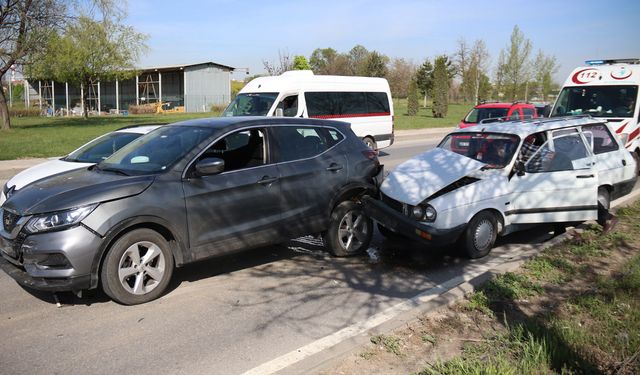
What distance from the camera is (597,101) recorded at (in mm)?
12719

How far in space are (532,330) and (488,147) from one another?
3537 mm

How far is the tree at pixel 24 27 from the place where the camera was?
82.1 feet

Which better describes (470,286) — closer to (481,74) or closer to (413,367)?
(413,367)

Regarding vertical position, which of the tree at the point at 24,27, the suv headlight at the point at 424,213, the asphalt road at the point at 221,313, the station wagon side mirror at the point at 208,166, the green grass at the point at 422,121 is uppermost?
the tree at the point at 24,27

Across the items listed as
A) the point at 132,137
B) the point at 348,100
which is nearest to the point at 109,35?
the point at 348,100

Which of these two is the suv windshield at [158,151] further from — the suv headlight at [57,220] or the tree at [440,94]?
the tree at [440,94]

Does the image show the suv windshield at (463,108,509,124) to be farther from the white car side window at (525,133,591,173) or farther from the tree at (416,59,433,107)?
the tree at (416,59,433,107)

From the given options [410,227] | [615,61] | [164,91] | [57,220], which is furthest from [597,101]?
[164,91]

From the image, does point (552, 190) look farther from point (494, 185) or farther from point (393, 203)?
point (393, 203)

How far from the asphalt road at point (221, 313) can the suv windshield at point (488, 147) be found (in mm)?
1233

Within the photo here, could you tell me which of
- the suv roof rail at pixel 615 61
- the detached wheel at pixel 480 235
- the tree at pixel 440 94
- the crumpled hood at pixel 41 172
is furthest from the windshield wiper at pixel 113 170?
the tree at pixel 440 94

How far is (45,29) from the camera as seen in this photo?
25766 millimetres

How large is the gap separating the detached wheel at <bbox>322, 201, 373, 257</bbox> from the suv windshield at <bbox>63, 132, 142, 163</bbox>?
4.27m

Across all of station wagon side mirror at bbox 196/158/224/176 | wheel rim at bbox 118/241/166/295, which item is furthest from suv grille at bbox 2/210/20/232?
station wagon side mirror at bbox 196/158/224/176
